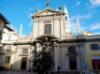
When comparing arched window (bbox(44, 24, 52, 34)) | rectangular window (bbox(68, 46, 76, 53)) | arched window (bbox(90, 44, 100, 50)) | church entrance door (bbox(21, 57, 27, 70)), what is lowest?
church entrance door (bbox(21, 57, 27, 70))

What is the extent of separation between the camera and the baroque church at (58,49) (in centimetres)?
2983

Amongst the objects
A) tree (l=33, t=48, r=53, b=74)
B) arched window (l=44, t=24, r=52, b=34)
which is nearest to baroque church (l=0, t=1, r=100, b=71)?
arched window (l=44, t=24, r=52, b=34)

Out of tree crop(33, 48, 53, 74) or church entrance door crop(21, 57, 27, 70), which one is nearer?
tree crop(33, 48, 53, 74)

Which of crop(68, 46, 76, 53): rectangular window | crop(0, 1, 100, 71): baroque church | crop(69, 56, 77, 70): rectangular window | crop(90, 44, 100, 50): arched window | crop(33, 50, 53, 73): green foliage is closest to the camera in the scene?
crop(33, 50, 53, 73): green foliage

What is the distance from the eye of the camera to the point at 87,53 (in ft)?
98.4

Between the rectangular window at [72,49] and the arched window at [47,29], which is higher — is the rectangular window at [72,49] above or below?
below

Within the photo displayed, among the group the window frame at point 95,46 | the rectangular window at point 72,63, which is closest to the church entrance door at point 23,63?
the rectangular window at point 72,63

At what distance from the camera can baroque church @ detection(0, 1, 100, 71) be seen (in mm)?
29833

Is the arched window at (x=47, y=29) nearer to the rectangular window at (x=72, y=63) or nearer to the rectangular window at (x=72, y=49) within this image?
the rectangular window at (x=72, y=49)

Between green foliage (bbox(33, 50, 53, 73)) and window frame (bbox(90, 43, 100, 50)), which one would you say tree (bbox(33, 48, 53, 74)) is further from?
window frame (bbox(90, 43, 100, 50))

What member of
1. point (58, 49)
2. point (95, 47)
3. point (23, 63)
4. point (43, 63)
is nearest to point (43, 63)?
point (43, 63)

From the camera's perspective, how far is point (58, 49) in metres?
31.8

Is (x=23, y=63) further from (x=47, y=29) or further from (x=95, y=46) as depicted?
(x=95, y=46)

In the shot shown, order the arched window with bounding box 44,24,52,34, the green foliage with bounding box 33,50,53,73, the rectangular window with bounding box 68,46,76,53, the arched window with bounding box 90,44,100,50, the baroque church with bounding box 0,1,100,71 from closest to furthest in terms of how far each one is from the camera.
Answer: the green foliage with bounding box 33,50,53,73 < the arched window with bounding box 90,44,100,50 < the baroque church with bounding box 0,1,100,71 < the rectangular window with bounding box 68,46,76,53 < the arched window with bounding box 44,24,52,34
